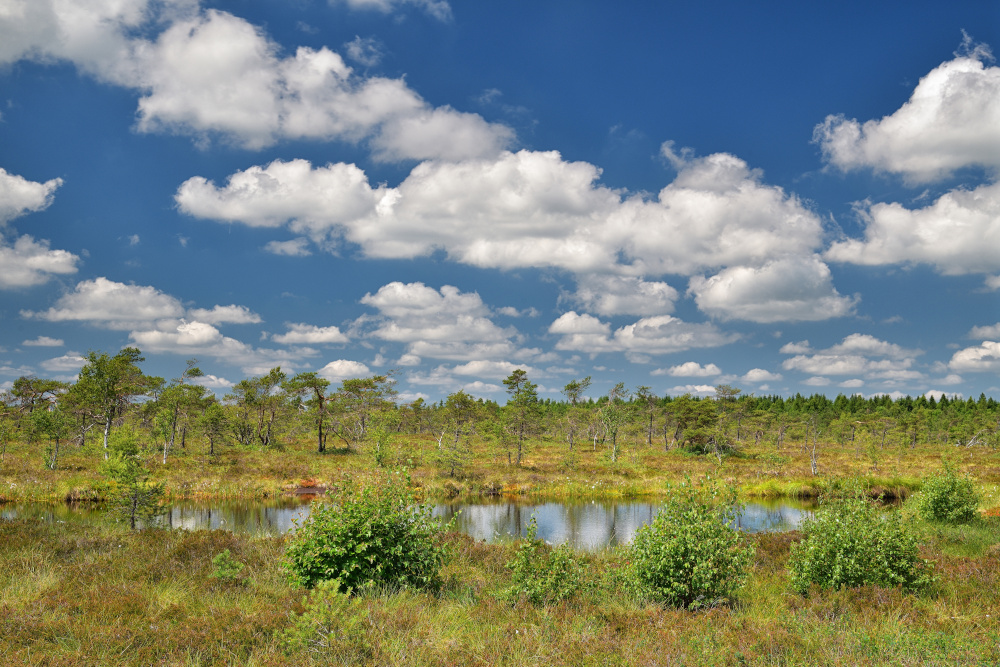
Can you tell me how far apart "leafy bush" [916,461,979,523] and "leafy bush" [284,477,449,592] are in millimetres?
20755

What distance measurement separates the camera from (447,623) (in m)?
7.61

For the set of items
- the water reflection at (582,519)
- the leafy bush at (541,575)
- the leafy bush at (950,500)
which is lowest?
the water reflection at (582,519)

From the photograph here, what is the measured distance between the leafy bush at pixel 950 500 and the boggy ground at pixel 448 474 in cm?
973

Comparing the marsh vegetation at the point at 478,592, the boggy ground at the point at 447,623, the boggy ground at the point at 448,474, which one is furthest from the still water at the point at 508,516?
the boggy ground at the point at 447,623

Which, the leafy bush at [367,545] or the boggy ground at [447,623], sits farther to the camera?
the leafy bush at [367,545]

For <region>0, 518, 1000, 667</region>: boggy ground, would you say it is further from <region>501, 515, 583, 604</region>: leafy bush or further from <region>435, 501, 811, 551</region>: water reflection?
<region>435, 501, 811, 551</region>: water reflection

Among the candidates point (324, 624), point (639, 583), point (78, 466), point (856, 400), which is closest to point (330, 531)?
point (324, 624)

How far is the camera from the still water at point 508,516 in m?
25.3

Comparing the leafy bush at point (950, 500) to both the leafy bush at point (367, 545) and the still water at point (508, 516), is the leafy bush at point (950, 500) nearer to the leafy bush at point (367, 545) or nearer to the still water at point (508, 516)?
the still water at point (508, 516)

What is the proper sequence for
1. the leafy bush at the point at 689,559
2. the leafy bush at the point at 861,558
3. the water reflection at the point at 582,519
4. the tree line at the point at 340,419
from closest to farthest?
the leafy bush at the point at 689,559 → the leafy bush at the point at 861,558 → the water reflection at the point at 582,519 → the tree line at the point at 340,419

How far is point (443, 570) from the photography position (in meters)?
11.4

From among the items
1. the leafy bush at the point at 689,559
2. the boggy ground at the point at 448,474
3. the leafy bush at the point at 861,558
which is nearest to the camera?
the leafy bush at the point at 689,559

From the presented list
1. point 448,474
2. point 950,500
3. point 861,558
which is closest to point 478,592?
point 861,558

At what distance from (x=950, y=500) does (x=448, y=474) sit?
31584 mm
